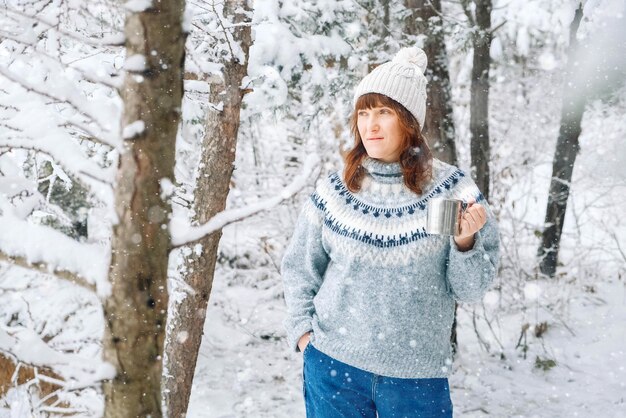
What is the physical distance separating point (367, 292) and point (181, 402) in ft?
7.19

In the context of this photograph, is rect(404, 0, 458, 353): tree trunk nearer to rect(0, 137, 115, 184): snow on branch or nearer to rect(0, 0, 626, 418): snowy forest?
rect(0, 0, 626, 418): snowy forest

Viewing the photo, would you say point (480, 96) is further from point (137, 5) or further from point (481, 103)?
point (137, 5)

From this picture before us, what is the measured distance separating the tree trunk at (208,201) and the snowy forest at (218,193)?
0.01 meters

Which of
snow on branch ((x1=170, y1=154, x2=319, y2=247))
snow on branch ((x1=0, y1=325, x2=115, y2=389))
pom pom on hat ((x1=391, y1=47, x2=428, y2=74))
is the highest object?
pom pom on hat ((x1=391, y1=47, x2=428, y2=74))

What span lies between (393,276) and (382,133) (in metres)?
0.56

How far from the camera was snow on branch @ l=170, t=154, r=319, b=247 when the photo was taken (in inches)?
46.0

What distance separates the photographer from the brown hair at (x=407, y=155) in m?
2.11

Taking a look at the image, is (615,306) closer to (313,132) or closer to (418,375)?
(313,132)

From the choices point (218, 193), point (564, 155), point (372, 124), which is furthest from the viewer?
point (564, 155)

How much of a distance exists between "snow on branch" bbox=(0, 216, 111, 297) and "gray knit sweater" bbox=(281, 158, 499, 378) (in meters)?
1.05

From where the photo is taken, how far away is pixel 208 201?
3590mm

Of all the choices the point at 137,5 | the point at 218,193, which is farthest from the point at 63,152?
the point at 218,193

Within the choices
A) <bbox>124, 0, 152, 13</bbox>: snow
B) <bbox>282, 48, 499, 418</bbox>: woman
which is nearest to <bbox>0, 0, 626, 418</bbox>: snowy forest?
<bbox>124, 0, 152, 13</bbox>: snow

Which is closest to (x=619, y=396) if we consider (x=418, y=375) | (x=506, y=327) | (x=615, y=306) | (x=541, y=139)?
(x=506, y=327)
